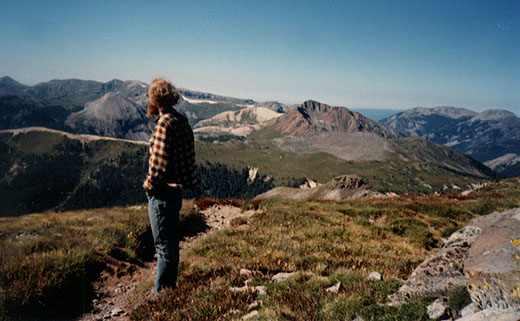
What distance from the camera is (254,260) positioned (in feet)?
25.6

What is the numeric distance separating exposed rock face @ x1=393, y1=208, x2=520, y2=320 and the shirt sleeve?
477 cm

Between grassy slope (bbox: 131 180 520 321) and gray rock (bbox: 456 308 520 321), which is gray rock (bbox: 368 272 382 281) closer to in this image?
grassy slope (bbox: 131 180 520 321)

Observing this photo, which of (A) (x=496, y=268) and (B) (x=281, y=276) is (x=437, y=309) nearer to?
(A) (x=496, y=268)

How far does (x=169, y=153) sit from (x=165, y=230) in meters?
1.69

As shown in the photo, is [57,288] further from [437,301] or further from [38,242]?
[437,301]

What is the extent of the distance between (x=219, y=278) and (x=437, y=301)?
4487 millimetres

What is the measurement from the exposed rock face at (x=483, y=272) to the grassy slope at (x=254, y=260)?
586mm

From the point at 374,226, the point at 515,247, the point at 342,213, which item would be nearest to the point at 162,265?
the point at 515,247

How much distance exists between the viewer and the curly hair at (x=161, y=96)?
5.23 metres

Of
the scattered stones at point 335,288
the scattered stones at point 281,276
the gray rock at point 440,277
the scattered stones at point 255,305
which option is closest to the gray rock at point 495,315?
the gray rock at point 440,277

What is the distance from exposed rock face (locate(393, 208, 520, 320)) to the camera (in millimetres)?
3070

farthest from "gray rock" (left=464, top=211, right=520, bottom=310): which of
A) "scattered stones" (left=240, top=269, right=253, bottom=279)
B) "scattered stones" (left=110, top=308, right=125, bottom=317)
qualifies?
"scattered stones" (left=110, top=308, right=125, bottom=317)

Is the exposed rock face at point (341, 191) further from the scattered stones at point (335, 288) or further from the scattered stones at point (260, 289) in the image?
the scattered stones at point (335, 288)

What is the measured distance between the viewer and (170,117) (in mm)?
5129
